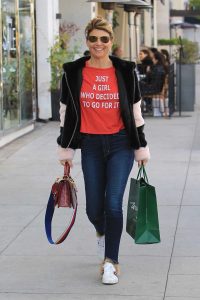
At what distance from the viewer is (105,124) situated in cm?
620

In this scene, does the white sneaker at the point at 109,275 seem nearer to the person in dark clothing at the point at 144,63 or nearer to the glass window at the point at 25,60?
the glass window at the point at 25,60

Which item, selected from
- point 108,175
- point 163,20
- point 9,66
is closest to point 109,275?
point 108,175

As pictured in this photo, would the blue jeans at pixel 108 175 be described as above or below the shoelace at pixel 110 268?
above

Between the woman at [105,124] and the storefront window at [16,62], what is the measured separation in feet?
25.9

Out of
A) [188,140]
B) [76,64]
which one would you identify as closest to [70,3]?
[188,140]

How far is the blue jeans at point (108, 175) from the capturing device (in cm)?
621

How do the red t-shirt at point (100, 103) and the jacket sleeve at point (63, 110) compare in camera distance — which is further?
the jacket sleeve at point (63, 110)

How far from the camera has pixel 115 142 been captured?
20.4ft

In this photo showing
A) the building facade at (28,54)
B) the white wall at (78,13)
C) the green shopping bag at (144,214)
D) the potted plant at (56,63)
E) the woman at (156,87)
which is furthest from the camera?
the white wall at (78,13)

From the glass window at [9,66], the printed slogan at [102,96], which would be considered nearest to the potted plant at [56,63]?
the glass window at [9,66]

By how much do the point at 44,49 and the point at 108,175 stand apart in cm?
1170

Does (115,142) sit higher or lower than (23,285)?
higher

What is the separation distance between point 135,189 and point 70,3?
14.6 meters

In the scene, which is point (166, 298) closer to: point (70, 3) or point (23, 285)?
point (23, 285)
